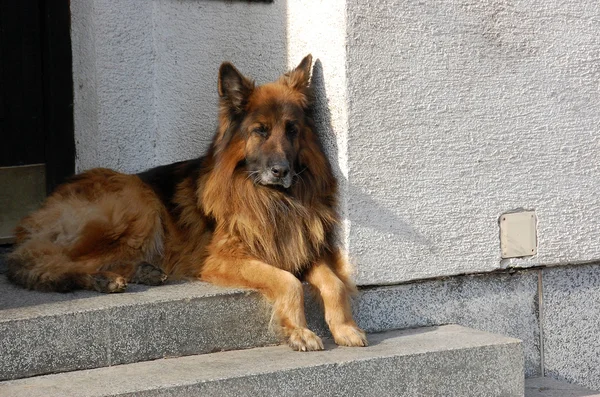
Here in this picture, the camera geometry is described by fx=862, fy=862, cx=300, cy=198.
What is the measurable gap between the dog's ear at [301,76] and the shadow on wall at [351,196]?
0.08 metres

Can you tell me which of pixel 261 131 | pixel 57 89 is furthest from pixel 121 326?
pixel 57 89

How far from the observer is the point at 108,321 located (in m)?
4.33

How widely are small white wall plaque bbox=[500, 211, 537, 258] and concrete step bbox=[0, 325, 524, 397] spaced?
0.65 metres

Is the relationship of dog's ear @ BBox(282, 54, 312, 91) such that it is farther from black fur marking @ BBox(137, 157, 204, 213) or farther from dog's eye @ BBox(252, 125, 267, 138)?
black fur marking @ BBox(137, 157, 204, 213)

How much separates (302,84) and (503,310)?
1.86 metres

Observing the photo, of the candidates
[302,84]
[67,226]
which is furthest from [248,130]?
[67,226]

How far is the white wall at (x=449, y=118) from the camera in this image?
493 centimetres

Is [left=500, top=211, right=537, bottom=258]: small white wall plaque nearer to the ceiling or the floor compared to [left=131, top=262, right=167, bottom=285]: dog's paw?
nearer to the ceiling

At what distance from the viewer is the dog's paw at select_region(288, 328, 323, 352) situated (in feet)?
14.6

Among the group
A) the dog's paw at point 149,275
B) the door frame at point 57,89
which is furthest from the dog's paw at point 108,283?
the door frame at point 57,89

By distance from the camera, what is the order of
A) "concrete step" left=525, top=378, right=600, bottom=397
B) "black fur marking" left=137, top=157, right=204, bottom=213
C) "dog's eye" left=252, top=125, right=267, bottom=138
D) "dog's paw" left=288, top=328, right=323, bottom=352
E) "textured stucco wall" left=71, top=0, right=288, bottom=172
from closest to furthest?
"dog's paw" left=288, top=328, right=323, bottom=352, "dog's eye" left=252, top=125, right=267, bottom=138, "concrete step" left=525, top=378, right=600, bottom=397, "black fur marking" left=137, top=157, right=204, bottom=213, "textured stucco wall" left=71, top=0, right=288, bottom=172

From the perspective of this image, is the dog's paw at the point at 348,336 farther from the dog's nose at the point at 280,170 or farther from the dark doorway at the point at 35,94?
the dark doorway at the point at 35,94

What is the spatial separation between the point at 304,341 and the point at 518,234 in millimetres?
1662

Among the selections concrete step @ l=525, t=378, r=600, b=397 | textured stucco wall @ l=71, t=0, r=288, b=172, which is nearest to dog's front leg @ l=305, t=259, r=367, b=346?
concrete step @ l=525, t=378, r=600, b=397
